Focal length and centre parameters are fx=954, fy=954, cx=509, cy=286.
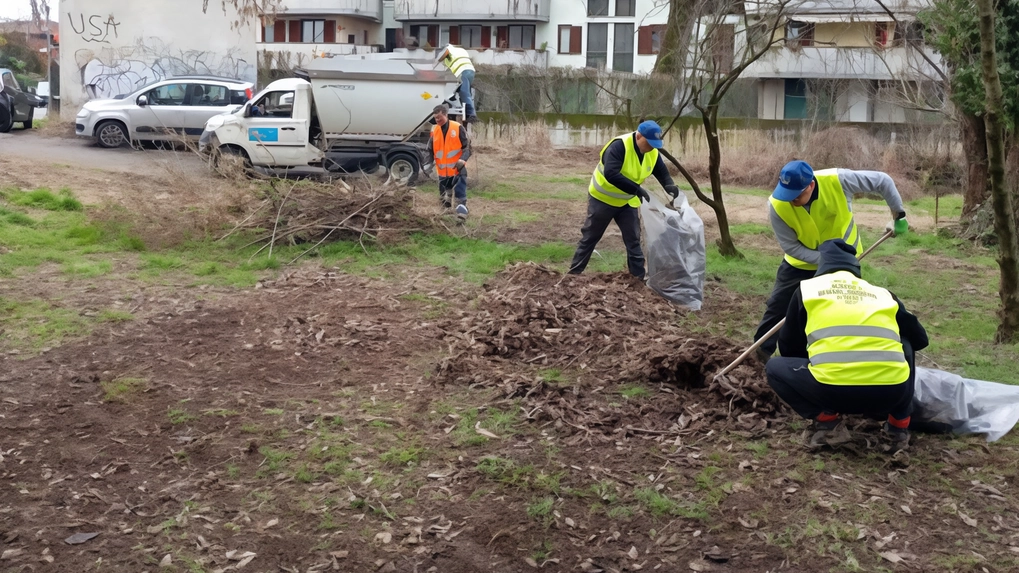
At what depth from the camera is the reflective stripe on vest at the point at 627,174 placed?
8234mm

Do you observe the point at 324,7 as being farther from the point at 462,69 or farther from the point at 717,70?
the point at 717,70

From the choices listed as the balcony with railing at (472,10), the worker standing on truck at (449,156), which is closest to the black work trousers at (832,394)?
the worker standing on truck at (449,156)

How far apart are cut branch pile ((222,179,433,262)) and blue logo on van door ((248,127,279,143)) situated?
566 centimetres

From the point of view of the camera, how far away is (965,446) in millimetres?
5105

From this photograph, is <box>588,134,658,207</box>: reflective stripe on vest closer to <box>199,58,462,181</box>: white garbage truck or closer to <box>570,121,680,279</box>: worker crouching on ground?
<box>570,121,680,279</box>: worker crouching on ground

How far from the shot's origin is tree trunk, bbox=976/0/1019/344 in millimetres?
6020

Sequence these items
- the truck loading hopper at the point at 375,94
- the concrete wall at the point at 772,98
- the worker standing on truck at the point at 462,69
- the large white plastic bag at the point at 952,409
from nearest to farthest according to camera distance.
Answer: the large white plastic bag at the point at 952,409
the truck loading hopper at the point at 375,94
the worker standing on truck at the point at 462,69
the concrete wall at the point at 772,98

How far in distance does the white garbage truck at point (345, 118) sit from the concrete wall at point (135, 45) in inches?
420

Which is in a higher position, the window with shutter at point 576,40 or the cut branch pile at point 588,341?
the window with shutter at point 576,40

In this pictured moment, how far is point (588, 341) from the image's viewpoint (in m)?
6.91

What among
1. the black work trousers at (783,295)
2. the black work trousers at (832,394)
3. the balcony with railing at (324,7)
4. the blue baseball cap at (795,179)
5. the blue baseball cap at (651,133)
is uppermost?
the balcony with railing at (324,7)

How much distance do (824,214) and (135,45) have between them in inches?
958

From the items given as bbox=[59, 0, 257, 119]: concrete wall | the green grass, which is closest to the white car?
bbox=[59, 0, 257, 119]: concrete wall

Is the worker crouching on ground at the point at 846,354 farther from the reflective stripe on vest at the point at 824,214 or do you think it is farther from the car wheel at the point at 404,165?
the car wheel at the point at 404,165
